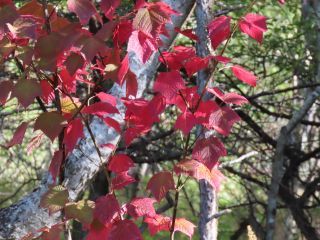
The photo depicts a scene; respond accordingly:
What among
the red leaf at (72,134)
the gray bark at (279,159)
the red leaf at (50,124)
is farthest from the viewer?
the gray bark at (279,159)

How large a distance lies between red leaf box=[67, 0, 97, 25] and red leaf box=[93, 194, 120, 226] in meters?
0.53

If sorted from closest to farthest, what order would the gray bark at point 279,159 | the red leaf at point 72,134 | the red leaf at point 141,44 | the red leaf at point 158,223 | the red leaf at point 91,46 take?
1. the red leaf at point 91,46
2. the red leaf at point 141,44
3. the red leaf at point 72,134
4. the red leaf at point 158,223
5. the gray bark at point 279,159

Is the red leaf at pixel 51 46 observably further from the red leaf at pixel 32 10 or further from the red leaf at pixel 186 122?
the red leaf at pixel 186 122

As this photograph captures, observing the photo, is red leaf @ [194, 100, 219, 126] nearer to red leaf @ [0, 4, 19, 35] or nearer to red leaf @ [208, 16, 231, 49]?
red leaf @ [208, 16, 231, 49]

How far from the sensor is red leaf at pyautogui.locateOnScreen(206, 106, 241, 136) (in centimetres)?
156

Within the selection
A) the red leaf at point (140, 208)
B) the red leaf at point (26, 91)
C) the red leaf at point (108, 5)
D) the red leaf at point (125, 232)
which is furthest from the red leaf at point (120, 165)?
the red leaf at point (108, 5)

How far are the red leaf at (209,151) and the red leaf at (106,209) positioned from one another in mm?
269

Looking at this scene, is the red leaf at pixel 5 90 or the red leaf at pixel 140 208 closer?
the red leaf at pixel 5 90

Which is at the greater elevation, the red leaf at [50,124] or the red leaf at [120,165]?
the red leaf at [50,124]

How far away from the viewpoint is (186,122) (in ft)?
5.41

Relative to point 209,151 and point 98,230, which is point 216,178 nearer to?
point 209,151

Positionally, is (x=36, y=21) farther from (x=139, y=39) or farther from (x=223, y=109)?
(x=223, y=109)

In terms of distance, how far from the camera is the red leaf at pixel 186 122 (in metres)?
1.63

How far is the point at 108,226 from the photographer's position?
169cm
